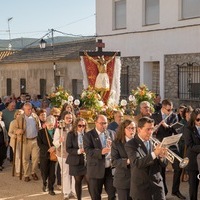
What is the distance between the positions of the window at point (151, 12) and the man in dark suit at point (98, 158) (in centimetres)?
1303

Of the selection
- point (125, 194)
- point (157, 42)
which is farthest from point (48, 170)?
point (157, 42)

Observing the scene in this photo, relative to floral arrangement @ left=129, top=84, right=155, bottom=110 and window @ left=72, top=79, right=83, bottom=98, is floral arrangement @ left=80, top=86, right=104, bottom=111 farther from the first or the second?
window @ left=72, top=79, right=83, bottom=98

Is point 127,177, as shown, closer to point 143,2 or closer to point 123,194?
point 123,194

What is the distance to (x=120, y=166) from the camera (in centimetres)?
704

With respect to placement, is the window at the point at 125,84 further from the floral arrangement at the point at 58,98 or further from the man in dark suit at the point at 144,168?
the man in dark suit at the point at 144,168

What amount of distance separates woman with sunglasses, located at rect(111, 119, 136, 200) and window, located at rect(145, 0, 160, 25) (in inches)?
543

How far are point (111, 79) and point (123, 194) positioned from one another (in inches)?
402

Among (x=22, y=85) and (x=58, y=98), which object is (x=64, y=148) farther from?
(x=22, y=85)

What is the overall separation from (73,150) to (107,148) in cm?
122

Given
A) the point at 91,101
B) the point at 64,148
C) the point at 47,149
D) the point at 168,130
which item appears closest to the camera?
the point at 64,148

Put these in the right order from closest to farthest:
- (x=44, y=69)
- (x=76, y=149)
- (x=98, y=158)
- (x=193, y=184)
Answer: (x=98, y=158) → (x=193, y=184) → (x=76, y=149) → (x=44, y=69)

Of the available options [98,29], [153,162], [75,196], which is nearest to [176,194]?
[75,196]

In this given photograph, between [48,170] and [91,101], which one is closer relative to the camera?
[48,170]

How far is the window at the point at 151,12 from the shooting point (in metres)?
20.4
